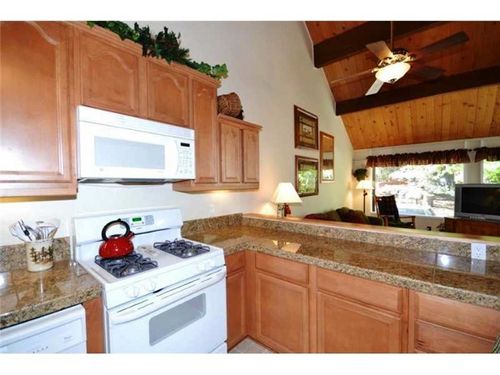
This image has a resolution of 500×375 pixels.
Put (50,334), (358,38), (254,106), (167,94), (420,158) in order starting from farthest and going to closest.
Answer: (420,158)
(358,38)
(254,106)
(167,94)
(50,334)

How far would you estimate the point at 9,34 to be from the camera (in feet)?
3.31

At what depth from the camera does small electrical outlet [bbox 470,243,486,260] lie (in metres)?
1.31

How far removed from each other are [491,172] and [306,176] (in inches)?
149

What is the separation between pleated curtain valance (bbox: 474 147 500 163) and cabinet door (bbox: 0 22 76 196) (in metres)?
6.25

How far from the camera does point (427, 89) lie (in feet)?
13.1

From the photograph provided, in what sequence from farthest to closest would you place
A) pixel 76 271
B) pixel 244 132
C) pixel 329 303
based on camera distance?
pixel 244 132 → pixel 329 303 → pixel 76 271

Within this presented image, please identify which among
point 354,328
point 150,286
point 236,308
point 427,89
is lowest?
point 236,308

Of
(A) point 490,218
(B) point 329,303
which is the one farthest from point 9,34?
(A) point 490,218

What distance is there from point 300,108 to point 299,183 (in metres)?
1.25

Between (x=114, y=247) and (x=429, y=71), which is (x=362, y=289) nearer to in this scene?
(x=114, y=247)

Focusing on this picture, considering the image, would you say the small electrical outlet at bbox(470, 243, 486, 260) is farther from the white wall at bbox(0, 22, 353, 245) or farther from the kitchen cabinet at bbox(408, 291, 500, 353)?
the white wall at bbox(0, 22, 353, 245)

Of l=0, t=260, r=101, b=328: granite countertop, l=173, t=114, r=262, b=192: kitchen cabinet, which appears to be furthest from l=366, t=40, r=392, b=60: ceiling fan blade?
l=0, t=260, r=101, b=328: granite countertop

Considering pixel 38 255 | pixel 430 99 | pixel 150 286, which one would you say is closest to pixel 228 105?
pixel 150 286
